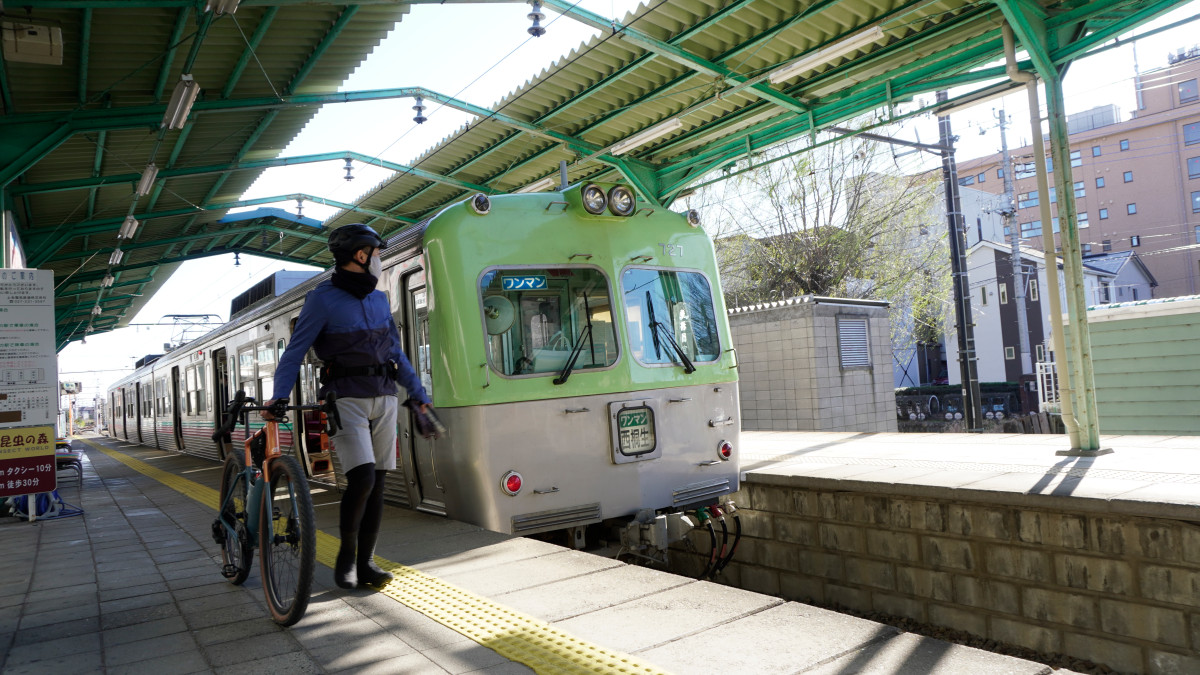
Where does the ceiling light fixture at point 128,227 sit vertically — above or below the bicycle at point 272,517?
above

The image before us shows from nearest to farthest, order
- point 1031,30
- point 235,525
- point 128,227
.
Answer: point 235,525 < point 1031,30 < point 128,227

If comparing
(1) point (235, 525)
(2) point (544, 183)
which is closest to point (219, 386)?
(2) point (544, 183)

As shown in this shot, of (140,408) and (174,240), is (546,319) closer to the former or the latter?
(174,240)

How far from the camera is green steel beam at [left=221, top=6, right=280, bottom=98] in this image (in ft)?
27.1

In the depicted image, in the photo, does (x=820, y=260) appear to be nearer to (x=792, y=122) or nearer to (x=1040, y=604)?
(x=792, y=122)

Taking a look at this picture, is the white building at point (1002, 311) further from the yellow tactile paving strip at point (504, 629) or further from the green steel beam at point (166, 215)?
the yellow tactile paving strip at point (504, 629)

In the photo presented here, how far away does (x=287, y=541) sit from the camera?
138 inches

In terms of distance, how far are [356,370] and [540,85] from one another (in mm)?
7047

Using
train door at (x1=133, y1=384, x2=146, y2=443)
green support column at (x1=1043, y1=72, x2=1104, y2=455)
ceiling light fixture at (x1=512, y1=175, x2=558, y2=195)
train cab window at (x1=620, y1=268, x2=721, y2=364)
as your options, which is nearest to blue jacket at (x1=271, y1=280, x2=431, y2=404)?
train cab window at (x1=620, y1=268, x2=721, y2=364)

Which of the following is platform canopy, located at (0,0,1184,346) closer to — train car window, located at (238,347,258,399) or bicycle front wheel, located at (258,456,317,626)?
train car window, located at (238,347,258,399)

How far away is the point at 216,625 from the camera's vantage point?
11.7ft

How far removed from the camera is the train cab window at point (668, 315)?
5602mm

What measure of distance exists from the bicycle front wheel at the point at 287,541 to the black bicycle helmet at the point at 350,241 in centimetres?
98

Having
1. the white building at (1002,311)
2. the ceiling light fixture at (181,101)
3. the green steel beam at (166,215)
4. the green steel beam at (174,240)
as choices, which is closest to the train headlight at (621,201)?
the ceiling light fixture at (181,101)
